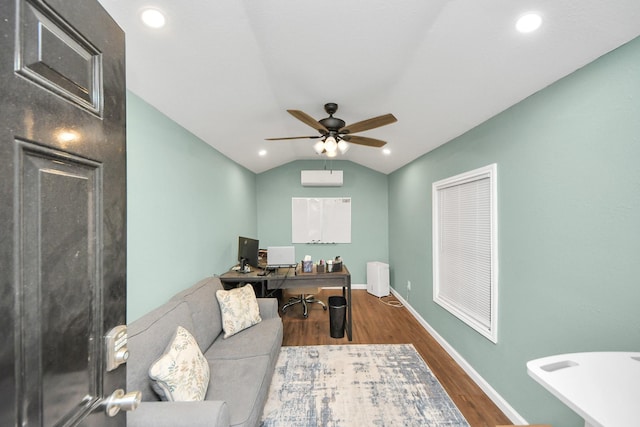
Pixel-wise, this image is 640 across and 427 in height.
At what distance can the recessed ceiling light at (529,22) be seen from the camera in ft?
3.85

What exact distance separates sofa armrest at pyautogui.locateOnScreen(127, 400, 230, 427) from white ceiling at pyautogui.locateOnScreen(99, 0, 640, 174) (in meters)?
1.91

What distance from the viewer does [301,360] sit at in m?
2.60

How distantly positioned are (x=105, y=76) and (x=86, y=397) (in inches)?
35.1

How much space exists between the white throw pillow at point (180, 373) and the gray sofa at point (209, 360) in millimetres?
84

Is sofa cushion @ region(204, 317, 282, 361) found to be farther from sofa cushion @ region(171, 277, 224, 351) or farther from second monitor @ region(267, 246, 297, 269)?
second monitor @ region(267, 246, 297, 269)

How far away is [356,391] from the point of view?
2.14m

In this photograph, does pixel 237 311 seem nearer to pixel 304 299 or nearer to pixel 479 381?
pixel 304 299

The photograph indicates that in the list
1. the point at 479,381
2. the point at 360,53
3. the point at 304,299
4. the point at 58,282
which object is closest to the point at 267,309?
the point at 304,299

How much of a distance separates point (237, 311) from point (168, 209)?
1.12 metres

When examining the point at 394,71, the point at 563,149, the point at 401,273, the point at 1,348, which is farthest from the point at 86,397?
the point at 401,273

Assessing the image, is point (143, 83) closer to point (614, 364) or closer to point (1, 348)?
point (1, 348)

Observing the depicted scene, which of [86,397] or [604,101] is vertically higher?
[604,101]

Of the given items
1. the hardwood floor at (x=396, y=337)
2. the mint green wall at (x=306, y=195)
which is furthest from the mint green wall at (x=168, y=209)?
the mint green wall at (x=306, y=195)

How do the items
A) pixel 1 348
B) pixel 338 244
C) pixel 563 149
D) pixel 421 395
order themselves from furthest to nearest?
pixel 338 244, pixel 421 395, pixel 563 149, pixel 1 348
